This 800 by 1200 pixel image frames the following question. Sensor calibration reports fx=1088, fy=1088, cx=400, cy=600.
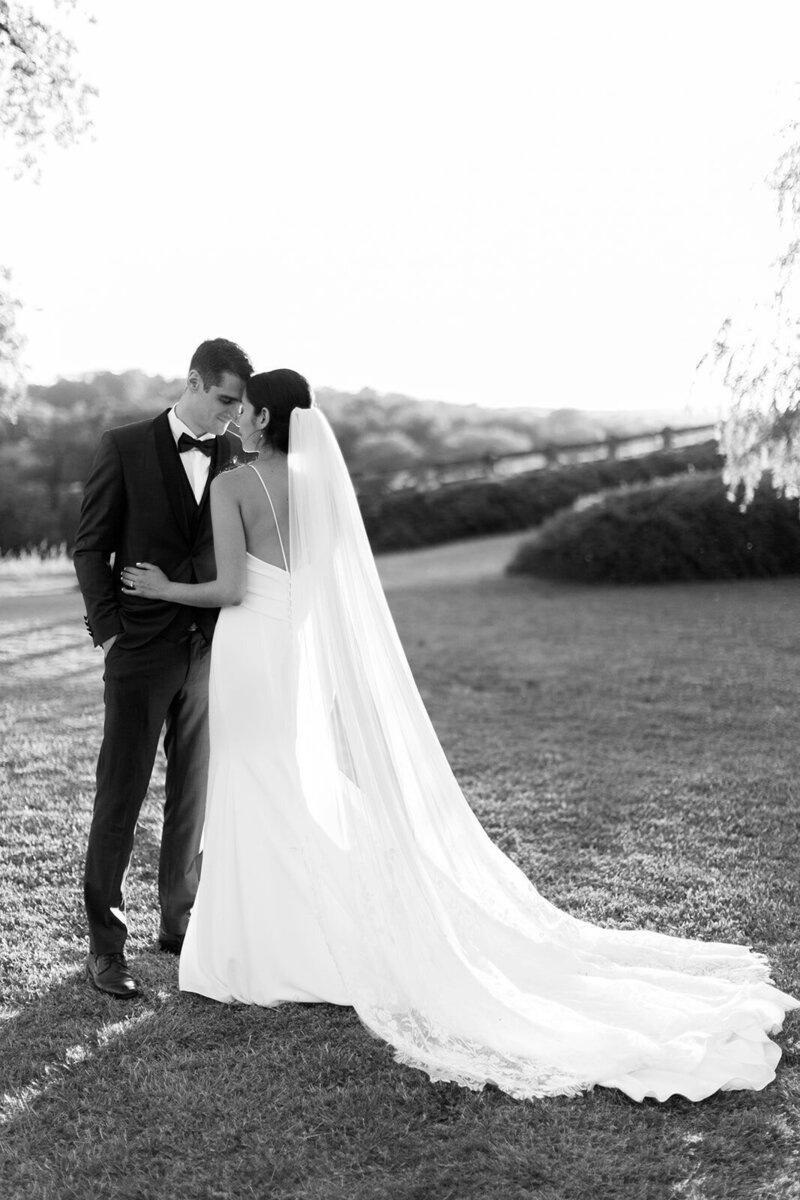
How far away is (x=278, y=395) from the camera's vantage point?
3812 mm

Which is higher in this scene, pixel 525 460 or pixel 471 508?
pixel 525 460

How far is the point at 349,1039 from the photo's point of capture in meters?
3.55

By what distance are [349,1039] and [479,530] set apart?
59.8 ft

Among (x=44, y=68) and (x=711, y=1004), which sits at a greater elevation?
(x=44, y=68)

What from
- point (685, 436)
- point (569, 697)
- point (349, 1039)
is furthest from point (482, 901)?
point (685, 436)

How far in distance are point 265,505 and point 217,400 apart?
1.52ft

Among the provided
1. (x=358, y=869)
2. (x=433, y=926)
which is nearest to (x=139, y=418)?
(x=358, y=869)

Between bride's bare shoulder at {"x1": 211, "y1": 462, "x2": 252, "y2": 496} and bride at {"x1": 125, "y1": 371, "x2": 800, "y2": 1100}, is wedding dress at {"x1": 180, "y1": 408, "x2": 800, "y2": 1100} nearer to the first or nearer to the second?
bride at {"x1": 125, "y1": 371, "x2": 800, "y2": 1100}

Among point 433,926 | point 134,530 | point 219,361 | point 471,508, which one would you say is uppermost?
point 219,361

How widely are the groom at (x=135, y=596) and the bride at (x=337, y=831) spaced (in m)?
0.14

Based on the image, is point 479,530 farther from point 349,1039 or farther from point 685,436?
point 349,1039

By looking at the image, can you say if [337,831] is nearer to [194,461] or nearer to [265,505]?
[265,505]

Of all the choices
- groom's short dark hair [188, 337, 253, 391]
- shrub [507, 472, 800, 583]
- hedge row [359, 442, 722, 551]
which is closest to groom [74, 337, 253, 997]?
groom's short dark hair [188, 337, 253, 391]

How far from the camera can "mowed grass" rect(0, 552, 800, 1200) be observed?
284 cm
